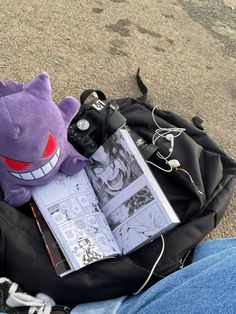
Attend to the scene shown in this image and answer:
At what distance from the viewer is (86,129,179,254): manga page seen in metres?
0.99

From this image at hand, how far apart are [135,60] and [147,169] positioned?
834 mm

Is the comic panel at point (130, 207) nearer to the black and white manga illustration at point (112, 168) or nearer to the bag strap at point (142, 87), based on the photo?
the black and white manga illustration at point (112, 168)

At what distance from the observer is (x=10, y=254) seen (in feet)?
3.10

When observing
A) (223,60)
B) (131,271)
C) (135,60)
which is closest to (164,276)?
(131,271)

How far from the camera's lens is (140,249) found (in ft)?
3.32

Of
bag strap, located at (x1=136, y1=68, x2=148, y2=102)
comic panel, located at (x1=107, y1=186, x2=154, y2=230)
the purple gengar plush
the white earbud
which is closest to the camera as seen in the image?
the purple gengar plush

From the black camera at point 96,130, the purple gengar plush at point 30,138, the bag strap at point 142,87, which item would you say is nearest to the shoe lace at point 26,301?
the purple gengar plush at point 30,138

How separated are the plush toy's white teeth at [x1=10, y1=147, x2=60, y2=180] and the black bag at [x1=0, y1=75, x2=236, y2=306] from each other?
3.2 inches

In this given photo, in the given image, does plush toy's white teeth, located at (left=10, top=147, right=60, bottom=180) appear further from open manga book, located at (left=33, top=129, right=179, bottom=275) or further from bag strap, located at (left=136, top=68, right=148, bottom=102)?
bag strap, located at (left=136, top=68, right=148, bottom=102)

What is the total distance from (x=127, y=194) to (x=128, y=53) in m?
0.89

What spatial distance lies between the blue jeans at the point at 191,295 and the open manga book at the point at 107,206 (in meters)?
0.11

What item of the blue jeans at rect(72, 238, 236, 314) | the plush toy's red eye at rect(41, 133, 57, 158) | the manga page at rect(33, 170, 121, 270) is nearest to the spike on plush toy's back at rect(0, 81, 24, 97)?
the plush toy's red eye at rect(41, 133, 57, 158)

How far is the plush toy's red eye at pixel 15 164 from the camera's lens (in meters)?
0.94

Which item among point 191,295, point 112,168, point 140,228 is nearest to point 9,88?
point 112,168
